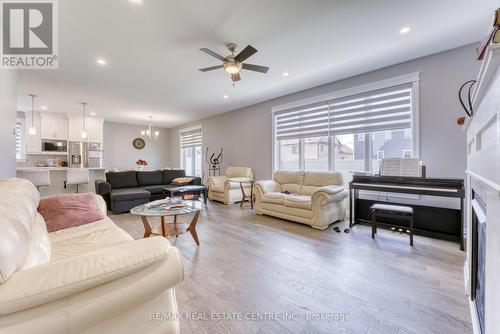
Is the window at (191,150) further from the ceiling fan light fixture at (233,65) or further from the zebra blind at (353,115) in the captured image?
the ceiling fan light fixture at (233,65)

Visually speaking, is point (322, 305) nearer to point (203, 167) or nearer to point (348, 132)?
point (348, 132)

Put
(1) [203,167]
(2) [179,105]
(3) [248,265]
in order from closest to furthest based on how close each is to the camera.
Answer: (3) [248,265]
(2) [179,105]
(1) [203,167]

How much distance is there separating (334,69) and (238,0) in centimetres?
217

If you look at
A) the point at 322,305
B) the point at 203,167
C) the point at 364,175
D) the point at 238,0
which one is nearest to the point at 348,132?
the point at 364,175

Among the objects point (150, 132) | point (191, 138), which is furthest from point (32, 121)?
point (191, 138)

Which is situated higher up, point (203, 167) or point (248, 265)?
point (203, 167)

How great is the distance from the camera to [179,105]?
5.64m

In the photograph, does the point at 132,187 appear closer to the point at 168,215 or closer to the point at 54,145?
the point at 54,145

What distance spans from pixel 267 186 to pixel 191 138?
4.86 m

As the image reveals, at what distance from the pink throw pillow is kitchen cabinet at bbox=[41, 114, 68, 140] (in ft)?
19.1

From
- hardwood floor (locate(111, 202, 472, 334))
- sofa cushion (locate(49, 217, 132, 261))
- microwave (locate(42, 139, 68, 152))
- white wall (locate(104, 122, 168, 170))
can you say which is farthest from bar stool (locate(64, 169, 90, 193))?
sofa cushion (locate(49, 217, 132, 261))

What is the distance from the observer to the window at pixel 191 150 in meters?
7.79

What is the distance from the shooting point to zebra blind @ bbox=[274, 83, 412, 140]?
132 inches

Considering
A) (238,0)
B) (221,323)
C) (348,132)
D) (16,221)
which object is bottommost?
(221,323)
